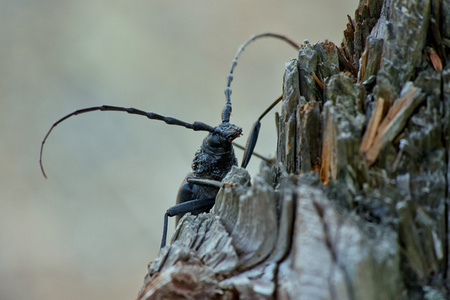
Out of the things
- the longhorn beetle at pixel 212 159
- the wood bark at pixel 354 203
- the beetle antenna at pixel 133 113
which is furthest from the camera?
the longhorn beetle at pixel 212 159

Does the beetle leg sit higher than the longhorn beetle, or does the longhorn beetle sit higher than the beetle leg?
the longhorn beetle

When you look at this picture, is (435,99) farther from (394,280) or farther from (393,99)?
(394,280)

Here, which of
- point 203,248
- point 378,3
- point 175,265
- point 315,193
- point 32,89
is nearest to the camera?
point 315,193

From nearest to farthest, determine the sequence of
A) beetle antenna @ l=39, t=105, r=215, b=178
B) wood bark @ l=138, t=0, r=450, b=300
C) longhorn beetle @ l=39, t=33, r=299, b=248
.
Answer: wood bark @ l=138, t=0, r=450, b=300 < beetle antenna @ l=39, t=105, r=215, b=178 < longhorn beetle @ l=39, t=33, r=299, b=248

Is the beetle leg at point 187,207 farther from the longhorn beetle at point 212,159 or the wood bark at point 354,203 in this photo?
the wood bark at point 354,203

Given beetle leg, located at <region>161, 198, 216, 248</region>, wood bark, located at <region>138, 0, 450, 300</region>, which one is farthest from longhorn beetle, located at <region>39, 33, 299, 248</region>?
wood bark, located at <region>138, 0, 450, 300</region>

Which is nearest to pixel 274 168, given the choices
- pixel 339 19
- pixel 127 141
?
pixel 127 141

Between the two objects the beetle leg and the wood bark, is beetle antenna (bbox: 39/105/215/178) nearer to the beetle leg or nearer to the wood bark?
the beetle leg

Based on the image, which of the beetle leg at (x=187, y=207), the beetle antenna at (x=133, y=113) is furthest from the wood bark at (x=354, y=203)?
the beetle leg at (x=187, y=207)
